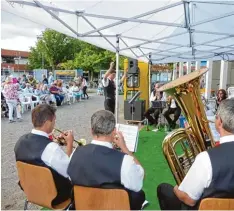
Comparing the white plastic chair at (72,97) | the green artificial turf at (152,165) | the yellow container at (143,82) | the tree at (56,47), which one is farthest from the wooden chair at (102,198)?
the tree at (56,47)

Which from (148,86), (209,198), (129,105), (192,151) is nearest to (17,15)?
(192,151)

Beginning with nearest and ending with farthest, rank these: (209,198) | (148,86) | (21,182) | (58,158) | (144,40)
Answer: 1. (209,198)
2. (58,158)
3. (21,182)
4. (144,40)
5. (148,86)

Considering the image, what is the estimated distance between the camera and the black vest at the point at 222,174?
5.06ft

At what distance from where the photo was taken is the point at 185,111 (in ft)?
7.32

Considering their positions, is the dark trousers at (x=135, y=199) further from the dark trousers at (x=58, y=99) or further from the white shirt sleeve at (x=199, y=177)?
the dark trousers at (x=58, y=99)

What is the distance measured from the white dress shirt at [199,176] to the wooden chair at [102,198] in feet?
1.30

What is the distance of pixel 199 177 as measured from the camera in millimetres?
1610

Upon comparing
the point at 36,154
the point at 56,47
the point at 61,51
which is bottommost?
the point at 36,154

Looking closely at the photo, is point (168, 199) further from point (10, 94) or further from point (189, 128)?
point (10, 94)

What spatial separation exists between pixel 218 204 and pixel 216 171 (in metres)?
0.18

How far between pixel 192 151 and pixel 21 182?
1442 millimetres

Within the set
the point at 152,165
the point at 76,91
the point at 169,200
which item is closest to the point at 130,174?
the point at 169,200

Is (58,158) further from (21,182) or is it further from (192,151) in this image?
(192,151)

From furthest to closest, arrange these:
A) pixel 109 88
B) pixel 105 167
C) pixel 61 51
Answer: pixel 61 51, pixel 109 88, pixel 105 167
